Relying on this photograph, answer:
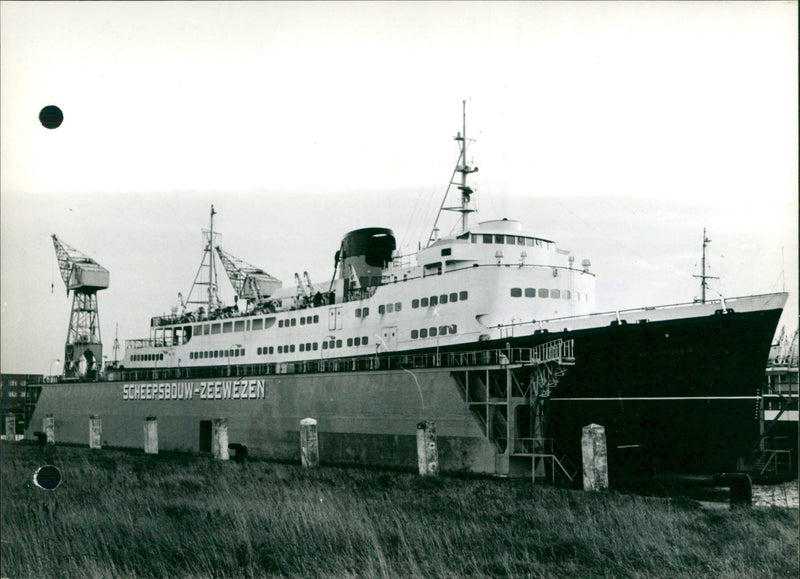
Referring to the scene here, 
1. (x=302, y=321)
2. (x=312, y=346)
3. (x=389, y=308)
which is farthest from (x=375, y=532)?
(x=302, y=321)

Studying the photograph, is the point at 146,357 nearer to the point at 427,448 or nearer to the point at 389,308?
the point at 389,308

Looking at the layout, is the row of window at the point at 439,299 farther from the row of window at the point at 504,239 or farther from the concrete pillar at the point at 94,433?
the concrete pillar at the point at 94,433

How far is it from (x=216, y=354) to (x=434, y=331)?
62.6ft

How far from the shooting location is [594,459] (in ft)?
70.9

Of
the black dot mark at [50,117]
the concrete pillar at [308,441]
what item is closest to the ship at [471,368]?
the concrete pillar at [308,441]

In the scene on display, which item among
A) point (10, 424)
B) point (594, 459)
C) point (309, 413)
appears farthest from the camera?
point (10, 424)

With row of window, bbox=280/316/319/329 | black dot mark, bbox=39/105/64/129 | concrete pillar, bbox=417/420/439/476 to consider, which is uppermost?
black dot mark, bbox=39/105/64/129

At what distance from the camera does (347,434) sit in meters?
31.7

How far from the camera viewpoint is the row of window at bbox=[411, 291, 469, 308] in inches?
1184

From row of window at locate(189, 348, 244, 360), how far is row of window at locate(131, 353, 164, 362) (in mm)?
3651

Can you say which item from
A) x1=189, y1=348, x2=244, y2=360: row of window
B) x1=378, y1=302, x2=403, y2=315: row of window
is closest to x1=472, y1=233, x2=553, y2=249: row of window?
x1=378, y1=302, x2=403, y2=315: row of window

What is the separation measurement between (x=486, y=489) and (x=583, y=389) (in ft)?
16.8

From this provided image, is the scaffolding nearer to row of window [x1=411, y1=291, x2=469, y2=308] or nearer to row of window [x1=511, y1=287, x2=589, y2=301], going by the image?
row of window [x1=511, y1=287, x2=589, y2=301]

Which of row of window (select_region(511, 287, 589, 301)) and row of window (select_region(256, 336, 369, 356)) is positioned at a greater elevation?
row of window (select_region(511, 287, 589, 301))
